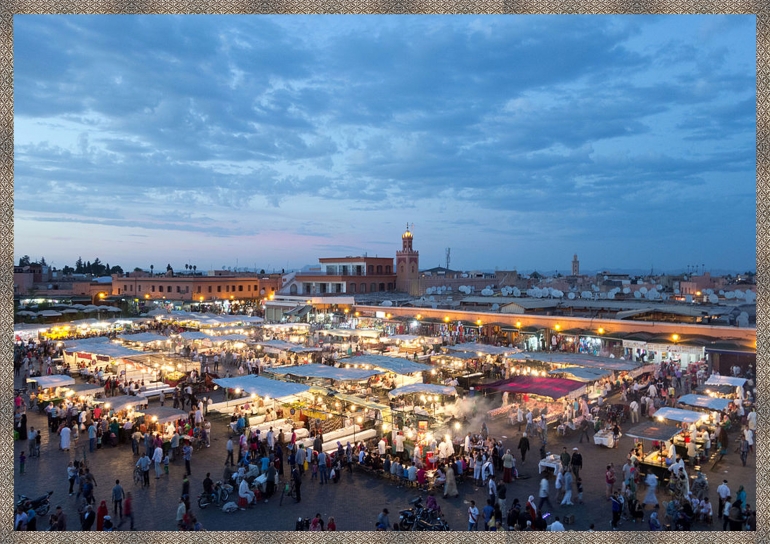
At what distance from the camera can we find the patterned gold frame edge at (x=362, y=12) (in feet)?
21.3

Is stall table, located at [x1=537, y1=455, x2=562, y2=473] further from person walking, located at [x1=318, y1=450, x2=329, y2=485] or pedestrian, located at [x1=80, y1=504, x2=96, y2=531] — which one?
pedestrian, located at [x1=80, y1=504, x2=96, y2=531]

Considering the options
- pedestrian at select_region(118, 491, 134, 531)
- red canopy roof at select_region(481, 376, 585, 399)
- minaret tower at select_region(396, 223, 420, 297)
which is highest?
minaret tower at select_region(396, 223, 420, 297)

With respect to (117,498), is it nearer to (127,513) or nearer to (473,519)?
(127,513)

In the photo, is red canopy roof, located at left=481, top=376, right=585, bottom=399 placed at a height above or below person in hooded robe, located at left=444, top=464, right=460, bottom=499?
above

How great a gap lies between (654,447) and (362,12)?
8.99 metres

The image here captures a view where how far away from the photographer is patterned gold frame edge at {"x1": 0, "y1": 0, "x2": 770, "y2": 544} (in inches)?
256

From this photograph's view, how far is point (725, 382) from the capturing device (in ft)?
44.7

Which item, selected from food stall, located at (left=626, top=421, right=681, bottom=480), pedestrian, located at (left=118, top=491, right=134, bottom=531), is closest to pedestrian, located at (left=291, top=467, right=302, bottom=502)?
pedestrian, located at (left=118, top=491, right=134, bottom=531)

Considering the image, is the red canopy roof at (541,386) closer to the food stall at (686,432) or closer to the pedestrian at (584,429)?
the pedestrian at (584,429)

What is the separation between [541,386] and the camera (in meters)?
12.5

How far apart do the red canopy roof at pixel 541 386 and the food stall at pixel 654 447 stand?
2.36 meters

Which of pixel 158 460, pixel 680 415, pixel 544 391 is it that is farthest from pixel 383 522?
pixel 680 415

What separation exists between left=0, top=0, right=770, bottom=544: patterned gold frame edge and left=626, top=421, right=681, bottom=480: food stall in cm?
238

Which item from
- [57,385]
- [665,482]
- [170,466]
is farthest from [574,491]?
[57,385]
